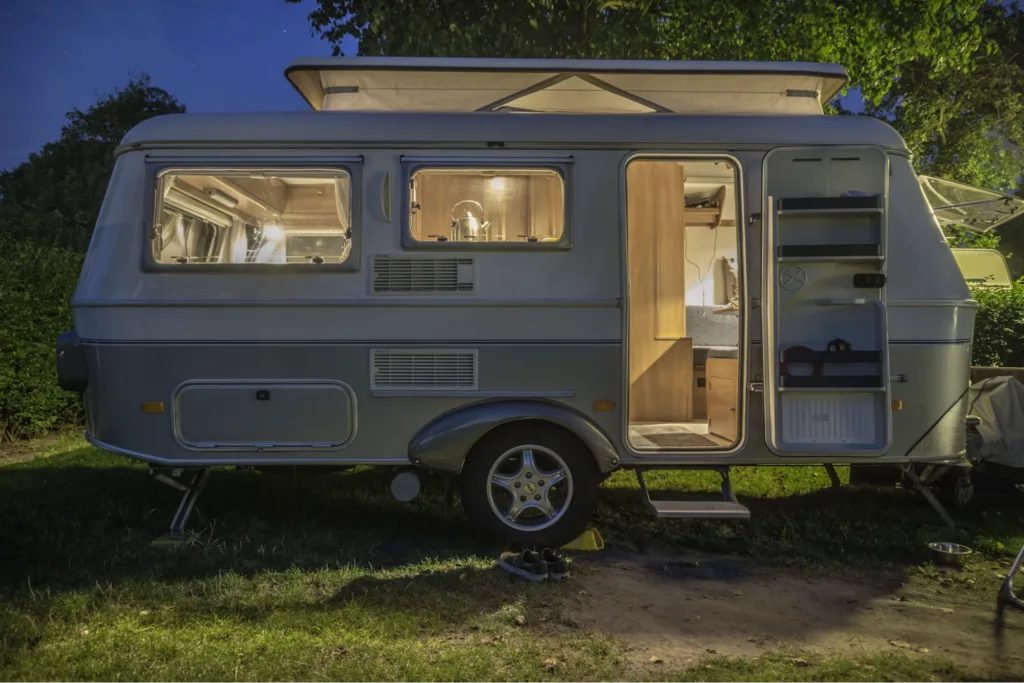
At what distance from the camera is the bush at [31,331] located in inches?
349

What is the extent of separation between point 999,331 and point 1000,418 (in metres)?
5.31

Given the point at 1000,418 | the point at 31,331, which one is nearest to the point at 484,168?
the point at 1000,418

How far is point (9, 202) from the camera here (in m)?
25.5

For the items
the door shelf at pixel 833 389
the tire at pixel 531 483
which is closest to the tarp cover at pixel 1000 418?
the door shelf at pixel 833 389

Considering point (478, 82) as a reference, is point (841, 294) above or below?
below

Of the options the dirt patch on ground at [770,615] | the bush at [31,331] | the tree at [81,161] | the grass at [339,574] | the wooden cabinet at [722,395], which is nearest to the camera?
the grass at [339,574]

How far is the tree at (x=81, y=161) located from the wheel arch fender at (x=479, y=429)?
70.7 ft

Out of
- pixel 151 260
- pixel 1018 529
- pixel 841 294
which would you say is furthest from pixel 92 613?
pixel 1018 529

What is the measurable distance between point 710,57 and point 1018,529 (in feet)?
28.3

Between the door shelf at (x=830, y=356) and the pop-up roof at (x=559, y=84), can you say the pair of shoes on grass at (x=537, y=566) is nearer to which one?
the door shelf at (x=830, y=356)

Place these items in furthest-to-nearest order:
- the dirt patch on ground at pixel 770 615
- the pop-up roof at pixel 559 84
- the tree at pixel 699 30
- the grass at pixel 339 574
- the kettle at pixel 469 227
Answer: the tree at pixel 699 30
the pop-up roof at pixel 559 84
the kettle at pixel 469 227
the dirt patch on ground at pixel 770 615
the grass at pixel 339 574

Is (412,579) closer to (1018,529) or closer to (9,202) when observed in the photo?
(1018,529)

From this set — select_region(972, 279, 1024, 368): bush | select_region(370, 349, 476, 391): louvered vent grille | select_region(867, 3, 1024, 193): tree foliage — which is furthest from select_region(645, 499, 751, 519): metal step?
select_region(867, 3, 1024, 193): tree foliage

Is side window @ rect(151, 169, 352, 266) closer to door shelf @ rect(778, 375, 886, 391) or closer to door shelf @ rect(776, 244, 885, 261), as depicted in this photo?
door shelf @ rect(776, 244, 885, 261)
